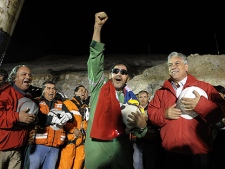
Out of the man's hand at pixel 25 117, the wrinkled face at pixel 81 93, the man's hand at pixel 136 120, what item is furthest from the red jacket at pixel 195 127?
the wrinkled face at pixel 81 93

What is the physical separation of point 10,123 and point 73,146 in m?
1.87

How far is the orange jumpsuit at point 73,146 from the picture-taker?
470 cm

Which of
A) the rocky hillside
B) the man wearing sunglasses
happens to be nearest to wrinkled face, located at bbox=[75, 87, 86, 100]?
the rocky hillside

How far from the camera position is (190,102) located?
2.42m

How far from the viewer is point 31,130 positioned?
3.88 metres

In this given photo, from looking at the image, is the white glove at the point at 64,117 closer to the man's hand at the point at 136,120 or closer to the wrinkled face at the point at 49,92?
the wrinkled face at the point at 49,92

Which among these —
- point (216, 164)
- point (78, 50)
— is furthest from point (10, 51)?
point (216, 164)

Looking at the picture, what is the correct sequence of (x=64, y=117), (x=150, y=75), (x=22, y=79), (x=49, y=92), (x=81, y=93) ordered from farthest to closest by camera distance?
(x=150, y=75) → (x=81, y=93) → (x=49, y=92) → (x=64, y=117) → (x=22, y=79)

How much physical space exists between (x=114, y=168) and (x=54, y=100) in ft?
7.92

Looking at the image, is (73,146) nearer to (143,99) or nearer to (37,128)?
(37,128)

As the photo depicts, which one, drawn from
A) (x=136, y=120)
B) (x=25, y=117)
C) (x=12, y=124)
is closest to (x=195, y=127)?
(x=136, y=120)

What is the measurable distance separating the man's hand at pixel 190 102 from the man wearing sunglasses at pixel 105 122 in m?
0.49

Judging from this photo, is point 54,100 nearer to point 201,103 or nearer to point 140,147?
point 140,147

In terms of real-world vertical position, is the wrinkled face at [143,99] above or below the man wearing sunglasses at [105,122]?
above
